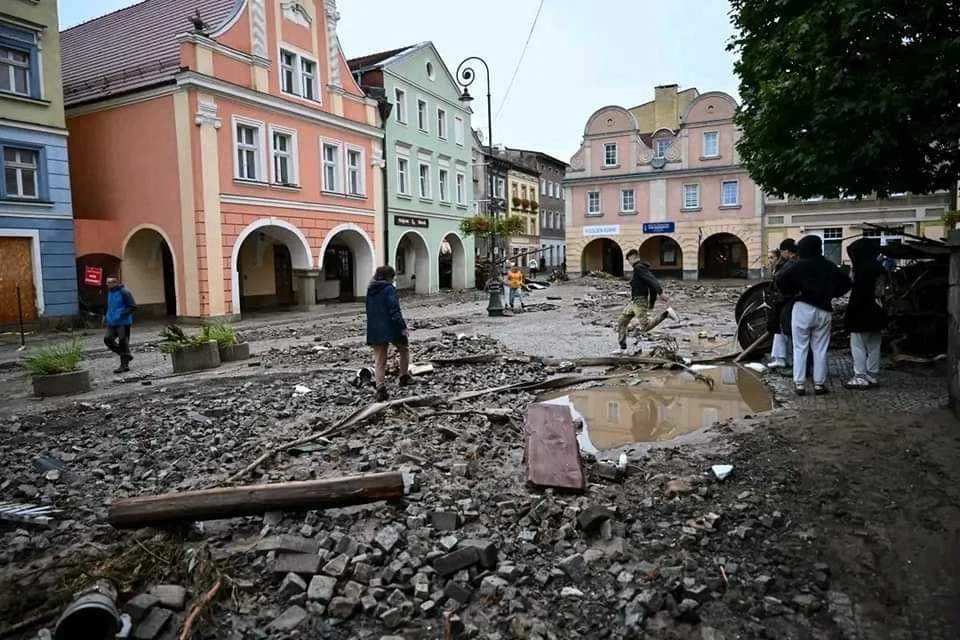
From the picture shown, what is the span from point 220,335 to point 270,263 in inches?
625

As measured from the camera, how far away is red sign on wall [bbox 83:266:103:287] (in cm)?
2000

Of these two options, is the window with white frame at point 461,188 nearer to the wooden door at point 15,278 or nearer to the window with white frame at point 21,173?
the window with white frame at point 21,173

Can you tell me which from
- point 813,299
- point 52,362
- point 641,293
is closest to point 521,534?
point 813,299

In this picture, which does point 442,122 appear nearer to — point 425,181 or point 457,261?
point 425,181

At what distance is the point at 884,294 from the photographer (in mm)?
9445

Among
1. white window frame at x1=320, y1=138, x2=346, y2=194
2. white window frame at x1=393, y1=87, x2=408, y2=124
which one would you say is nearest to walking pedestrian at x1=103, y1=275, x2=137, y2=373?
white window frame at x1=320, y1=138, x2=346, y2=194

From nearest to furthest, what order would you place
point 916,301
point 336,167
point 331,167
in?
point 916,301 < point 331,167 < point 336,167

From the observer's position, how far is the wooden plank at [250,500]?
413 centimetres

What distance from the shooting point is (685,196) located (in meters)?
42.4

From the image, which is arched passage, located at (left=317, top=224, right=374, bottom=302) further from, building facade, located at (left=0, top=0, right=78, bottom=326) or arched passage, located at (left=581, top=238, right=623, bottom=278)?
arched passage, located at (left=581, top=238, right=623, bottom=278)

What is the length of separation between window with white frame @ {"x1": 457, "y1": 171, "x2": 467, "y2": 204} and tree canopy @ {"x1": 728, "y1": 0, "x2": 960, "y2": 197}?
85.6 feet

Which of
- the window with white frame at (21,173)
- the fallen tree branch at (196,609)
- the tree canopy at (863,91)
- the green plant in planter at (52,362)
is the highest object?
the window with white frame at (21,173)

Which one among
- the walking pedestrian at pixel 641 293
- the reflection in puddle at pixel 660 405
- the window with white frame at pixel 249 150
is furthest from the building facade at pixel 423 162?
the reflection in puddle at pixel 660 405

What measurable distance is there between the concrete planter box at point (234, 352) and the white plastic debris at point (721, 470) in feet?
30.8
